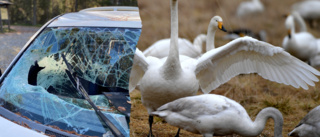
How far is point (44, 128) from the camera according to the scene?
2.15 m

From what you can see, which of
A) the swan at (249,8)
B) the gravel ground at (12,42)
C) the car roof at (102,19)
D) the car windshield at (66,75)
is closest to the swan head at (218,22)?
the car roof at (102,19)

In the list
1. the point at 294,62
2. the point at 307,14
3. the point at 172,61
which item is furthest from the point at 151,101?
the point at 307,14

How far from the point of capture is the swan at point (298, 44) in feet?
32.7

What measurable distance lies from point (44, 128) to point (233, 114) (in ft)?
5.10

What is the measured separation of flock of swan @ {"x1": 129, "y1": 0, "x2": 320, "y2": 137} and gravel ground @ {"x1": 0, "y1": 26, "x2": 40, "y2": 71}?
1.26 m

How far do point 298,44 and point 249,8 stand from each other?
155 cm

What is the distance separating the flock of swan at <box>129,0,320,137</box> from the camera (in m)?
3.18

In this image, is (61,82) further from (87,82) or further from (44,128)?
(44,128)

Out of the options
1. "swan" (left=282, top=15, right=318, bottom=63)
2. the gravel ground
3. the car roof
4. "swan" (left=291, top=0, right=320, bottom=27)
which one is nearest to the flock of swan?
the car roof

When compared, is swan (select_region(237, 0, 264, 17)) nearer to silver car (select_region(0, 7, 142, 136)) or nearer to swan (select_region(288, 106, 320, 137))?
swan (select_region(288, 106, 320, 137))

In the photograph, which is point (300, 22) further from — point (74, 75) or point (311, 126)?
point (74, 75)

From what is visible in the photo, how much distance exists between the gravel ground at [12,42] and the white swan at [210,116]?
1.27 metres

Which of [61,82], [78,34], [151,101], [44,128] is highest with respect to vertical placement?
[78,34]

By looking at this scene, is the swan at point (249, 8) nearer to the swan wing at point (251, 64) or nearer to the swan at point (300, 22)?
the swan at point (300, 22)
